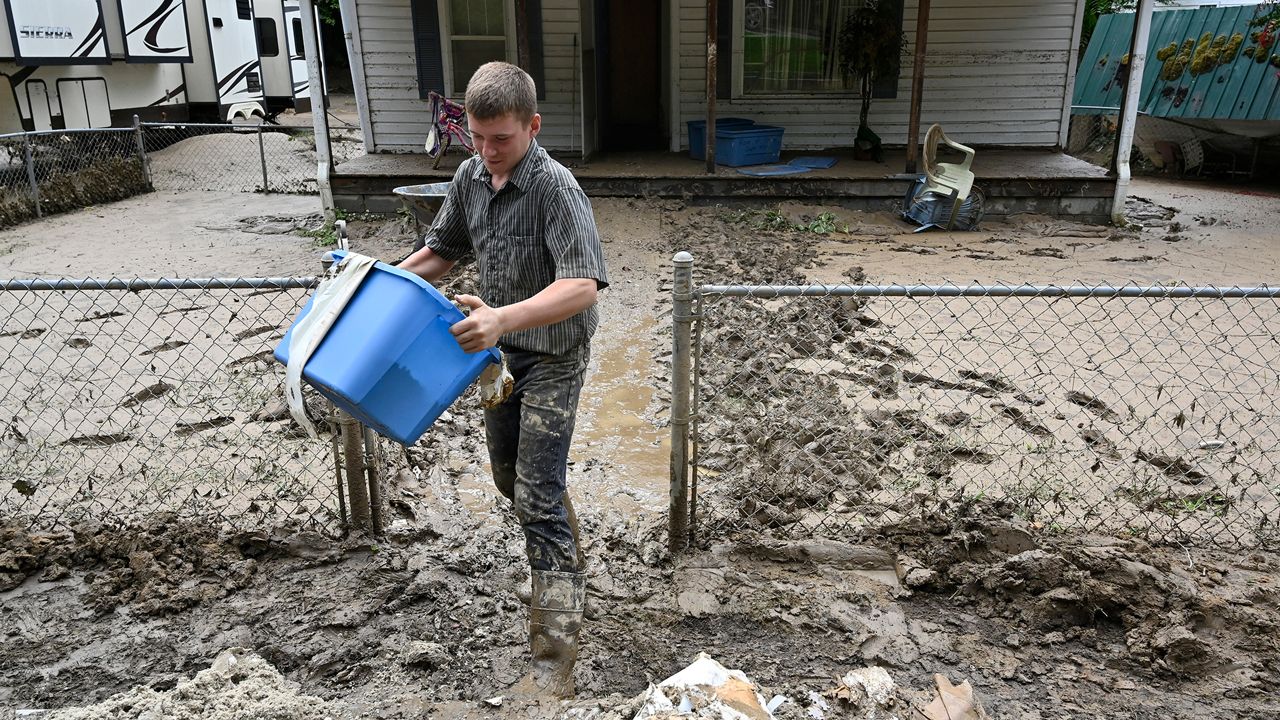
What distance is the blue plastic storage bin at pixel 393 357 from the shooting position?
216cm

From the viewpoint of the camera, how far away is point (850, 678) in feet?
7.80

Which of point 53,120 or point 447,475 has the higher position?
point 53,120

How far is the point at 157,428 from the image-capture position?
4527 millimetres

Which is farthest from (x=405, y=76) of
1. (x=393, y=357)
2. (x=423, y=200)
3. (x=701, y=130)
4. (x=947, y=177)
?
(x=393, y=357)

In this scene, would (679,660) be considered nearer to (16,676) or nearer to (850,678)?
(850,678)

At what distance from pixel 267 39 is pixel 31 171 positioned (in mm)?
9435

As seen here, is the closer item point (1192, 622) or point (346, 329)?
point (346, 329)

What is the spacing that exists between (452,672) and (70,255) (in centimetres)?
839

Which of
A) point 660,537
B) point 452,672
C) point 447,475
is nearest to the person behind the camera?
point 452,672

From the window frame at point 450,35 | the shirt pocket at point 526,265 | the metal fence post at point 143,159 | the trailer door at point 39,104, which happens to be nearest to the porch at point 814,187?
the window frame at point 450,35

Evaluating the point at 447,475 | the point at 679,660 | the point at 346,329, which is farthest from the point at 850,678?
the point at 447,475

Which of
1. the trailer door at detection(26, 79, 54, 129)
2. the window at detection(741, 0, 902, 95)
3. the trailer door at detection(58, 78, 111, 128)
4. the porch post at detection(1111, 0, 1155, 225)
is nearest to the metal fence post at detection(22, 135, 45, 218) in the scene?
the trailer door at detection(26, 79, 54, 129)

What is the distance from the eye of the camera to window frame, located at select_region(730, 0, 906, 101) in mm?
11367

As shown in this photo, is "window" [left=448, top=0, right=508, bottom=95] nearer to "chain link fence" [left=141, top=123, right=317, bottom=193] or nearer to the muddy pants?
"chain link fence" [left=141, top=123, right=317, bottom=193]
